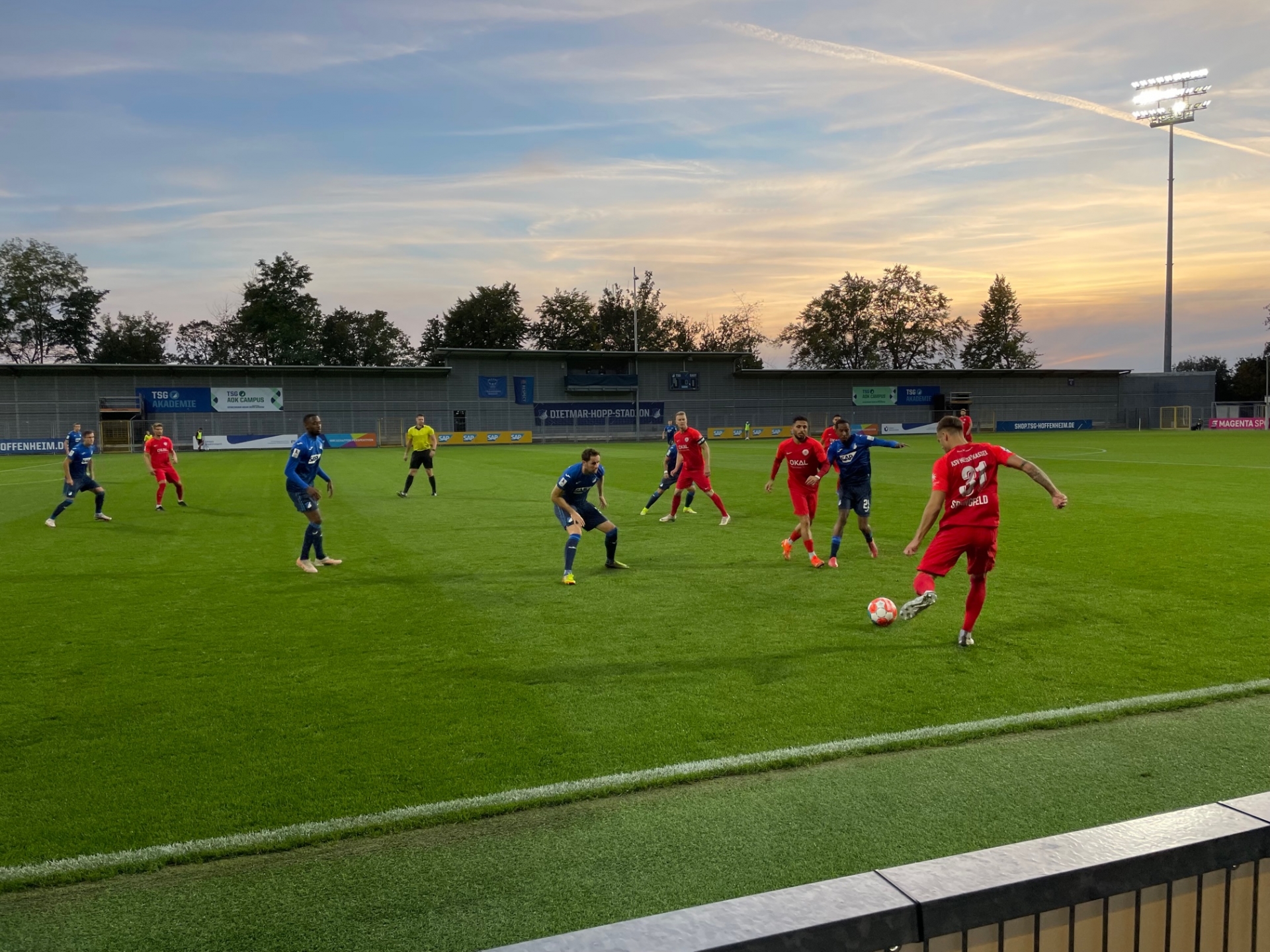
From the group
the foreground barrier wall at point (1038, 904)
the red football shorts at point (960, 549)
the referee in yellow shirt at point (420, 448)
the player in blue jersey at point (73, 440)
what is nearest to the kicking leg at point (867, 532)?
the red football shorts at point (960, 549)

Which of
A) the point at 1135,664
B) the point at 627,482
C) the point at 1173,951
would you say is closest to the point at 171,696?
the point at 1173,951

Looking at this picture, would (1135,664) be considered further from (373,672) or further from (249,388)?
(249,388)

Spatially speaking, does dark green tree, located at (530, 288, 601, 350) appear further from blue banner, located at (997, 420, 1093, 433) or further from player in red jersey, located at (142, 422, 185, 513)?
player in red jersey, located at (142, 422, 185, 513)

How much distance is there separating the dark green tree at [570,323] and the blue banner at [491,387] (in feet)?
89.2

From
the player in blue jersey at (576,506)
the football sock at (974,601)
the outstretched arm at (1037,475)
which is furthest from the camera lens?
the player in blue jersey at (576,506)

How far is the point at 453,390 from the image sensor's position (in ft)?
216

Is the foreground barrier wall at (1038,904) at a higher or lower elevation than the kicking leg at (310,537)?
higher

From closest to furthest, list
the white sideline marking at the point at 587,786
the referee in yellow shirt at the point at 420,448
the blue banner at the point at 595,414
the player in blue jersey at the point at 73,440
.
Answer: the white sideline marking at the point at 587,786 → the player in blue jersey at the point at 73,440 → the referee in yellow shirt at the point at 420,448 → the blue banner at the point at 595,414

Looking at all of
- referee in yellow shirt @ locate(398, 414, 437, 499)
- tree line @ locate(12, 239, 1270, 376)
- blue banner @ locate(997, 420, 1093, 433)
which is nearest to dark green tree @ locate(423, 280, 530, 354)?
tree line @ locate(12, 239, 1270, 376)

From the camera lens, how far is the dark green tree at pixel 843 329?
90312 millimetres

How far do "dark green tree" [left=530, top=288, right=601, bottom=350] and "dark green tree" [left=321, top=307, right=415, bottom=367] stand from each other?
53.0ft

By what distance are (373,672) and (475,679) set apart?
944mm

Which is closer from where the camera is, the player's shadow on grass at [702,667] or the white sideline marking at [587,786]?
the white sideline marking at [587,786]

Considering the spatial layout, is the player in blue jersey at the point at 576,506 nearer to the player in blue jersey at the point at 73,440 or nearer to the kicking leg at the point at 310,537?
the kicking leg at the point at 310,537
